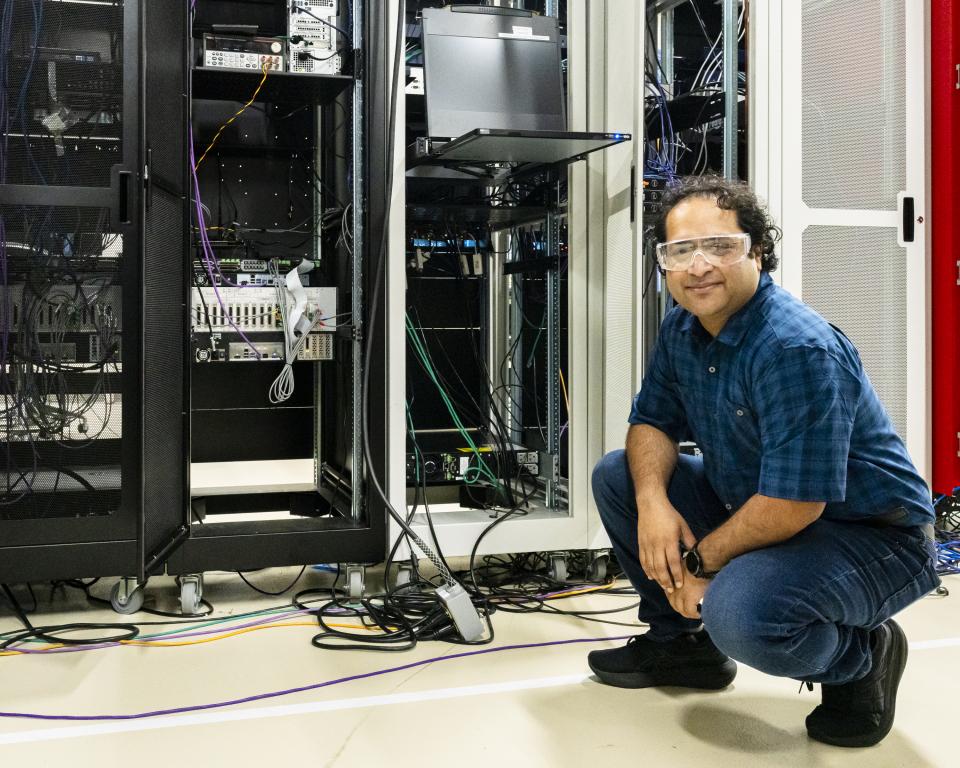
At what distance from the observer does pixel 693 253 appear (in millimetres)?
1814

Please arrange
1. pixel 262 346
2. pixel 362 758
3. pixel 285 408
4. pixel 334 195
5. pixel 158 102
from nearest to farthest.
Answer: pixel 362 758, pixel 158 102, pixel 262 346, pixel 334 195, pixel 285 408

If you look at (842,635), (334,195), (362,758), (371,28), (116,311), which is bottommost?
(362,758)

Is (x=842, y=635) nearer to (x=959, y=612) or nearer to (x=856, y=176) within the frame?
(x=959, y=612)

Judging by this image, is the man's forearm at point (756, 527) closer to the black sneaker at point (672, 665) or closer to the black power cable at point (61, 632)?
the black sneaker at point (672, 665)

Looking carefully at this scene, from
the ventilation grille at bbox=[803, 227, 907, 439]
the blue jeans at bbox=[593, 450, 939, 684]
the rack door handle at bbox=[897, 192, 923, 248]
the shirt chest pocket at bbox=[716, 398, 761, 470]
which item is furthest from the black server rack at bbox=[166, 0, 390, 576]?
the rack door handle at bbox=[897, 192, 923, 248]

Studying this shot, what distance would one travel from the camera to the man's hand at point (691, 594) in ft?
5.97

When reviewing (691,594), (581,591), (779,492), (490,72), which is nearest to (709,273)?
(779,492)

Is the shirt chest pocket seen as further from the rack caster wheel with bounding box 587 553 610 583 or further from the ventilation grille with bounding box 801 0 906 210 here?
the ventilation grille with bounding box 801 0 906 210

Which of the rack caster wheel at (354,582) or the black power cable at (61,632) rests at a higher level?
the rack caster wheel at (354,582)

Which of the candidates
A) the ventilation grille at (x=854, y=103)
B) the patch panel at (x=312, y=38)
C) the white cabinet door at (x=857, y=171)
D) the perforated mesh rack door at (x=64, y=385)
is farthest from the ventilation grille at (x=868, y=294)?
the perforated mesh rack door at (x=64, y=385)

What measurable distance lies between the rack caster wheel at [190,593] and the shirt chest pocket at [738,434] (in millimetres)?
1439

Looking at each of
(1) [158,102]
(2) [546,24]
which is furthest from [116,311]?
(2) [546,24]

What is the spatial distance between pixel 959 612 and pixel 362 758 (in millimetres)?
1811

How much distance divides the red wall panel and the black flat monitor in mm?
1307
